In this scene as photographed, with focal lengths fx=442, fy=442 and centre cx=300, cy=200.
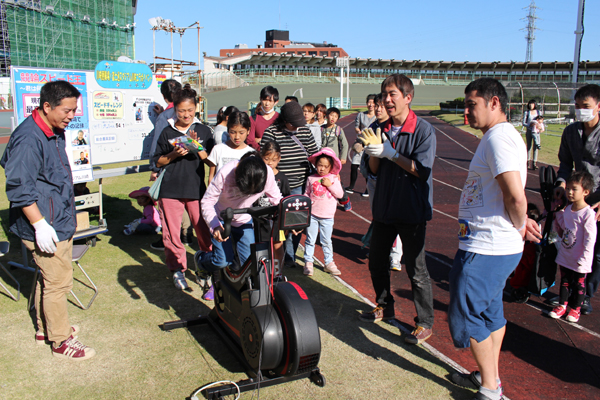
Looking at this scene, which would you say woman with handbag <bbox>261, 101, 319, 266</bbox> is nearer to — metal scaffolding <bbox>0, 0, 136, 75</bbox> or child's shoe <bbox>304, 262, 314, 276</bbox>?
child's shoe <bbox>304, 262, 314, 276</bbox>

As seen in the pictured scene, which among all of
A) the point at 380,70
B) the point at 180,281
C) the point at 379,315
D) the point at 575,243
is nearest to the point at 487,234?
the point at 379,315

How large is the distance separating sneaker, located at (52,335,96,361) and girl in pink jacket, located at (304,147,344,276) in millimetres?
2621

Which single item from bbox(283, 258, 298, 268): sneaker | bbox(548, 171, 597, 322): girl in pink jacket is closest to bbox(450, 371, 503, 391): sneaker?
bbox(548, 171, 597, 322): girl in pink jacket

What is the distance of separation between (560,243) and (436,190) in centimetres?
655

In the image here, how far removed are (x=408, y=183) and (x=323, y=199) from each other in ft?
6.33

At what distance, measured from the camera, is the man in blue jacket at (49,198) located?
3.20 meters

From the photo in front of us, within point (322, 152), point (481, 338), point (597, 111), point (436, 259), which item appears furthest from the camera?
point (436, 259)

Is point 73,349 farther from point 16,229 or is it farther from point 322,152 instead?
point 322,152

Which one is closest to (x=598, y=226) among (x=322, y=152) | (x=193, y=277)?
(x=322, y=152)

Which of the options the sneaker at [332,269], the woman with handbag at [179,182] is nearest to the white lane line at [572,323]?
the sneaker at [332,269]

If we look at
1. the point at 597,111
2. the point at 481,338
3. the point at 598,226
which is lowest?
the point at 481,338

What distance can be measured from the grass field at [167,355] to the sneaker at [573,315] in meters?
1.73

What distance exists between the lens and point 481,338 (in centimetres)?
292

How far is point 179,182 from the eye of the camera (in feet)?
16.0
